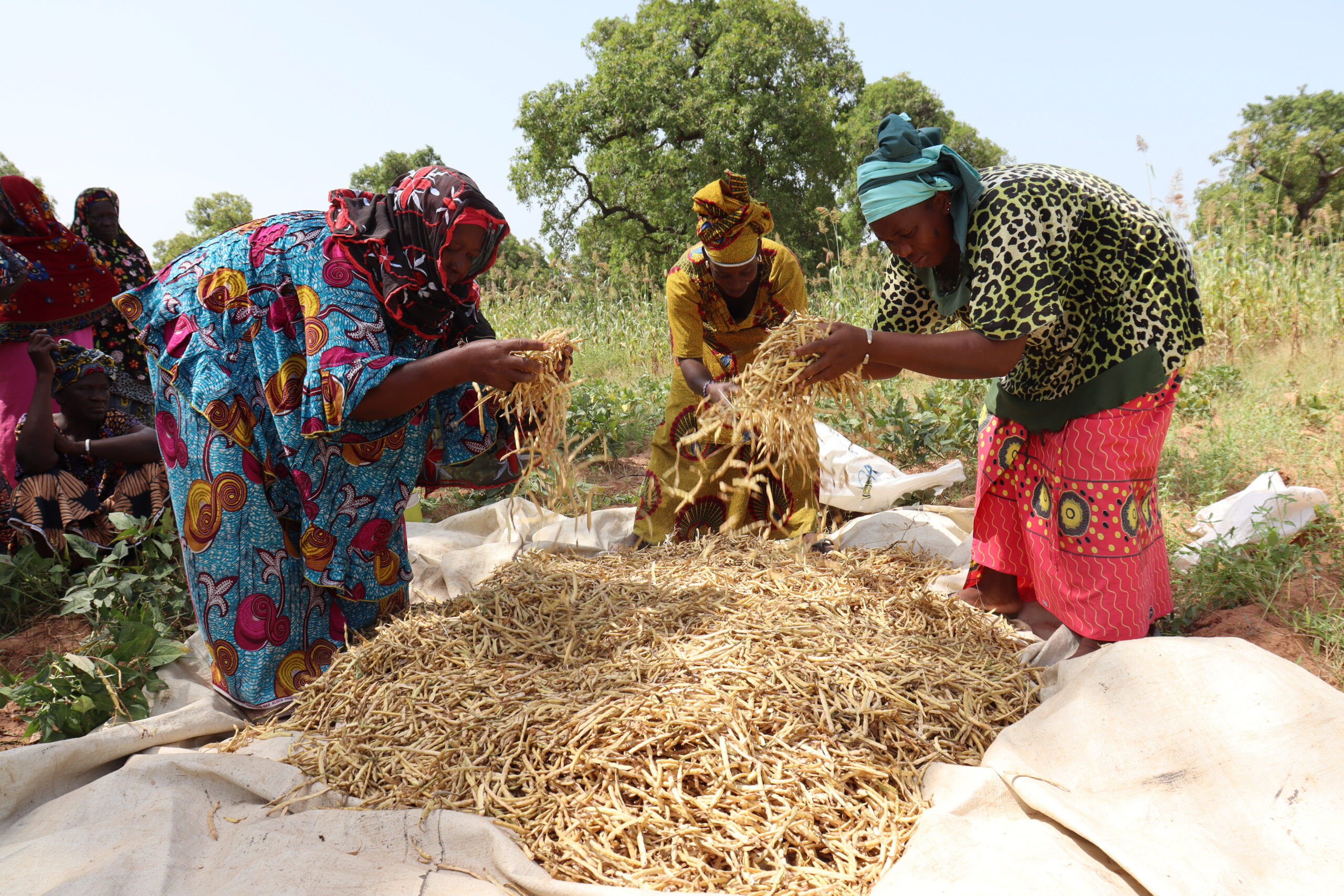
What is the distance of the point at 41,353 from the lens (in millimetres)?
3600

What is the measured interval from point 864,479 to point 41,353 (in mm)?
3832

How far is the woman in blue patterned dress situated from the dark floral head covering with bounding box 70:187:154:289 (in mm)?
2360

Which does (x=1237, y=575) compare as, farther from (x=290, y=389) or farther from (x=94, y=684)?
(x=94, y=684)

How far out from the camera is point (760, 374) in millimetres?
2430

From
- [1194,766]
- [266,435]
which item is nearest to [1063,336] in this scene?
[1194,766]

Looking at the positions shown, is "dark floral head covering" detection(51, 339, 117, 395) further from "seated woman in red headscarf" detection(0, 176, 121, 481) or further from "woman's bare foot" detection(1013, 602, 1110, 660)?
"woman's bare foot" detection(1013, 602, 1110, 660)

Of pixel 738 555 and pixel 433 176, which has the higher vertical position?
pixel 433 176

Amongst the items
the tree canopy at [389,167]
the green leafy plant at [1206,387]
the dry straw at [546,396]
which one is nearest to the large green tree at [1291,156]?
the green leafy plant at [1206,387]

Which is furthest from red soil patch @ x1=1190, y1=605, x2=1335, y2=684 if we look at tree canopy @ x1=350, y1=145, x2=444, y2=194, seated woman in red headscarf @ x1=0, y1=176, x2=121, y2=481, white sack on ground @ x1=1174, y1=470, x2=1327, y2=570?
tree canopy @ x1=350, y1=145, x2=444, y2=194

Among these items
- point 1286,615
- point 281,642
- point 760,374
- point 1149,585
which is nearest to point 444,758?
point 281,642

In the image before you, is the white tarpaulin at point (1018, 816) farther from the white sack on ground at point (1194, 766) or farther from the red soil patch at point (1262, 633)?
the red soil patch at point (1262, 633)

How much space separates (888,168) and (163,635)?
295cm

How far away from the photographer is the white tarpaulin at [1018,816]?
59.2 inches

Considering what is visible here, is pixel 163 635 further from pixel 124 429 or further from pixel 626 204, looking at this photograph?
pixel 626 204
